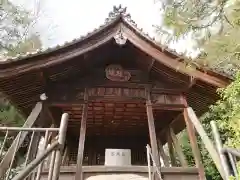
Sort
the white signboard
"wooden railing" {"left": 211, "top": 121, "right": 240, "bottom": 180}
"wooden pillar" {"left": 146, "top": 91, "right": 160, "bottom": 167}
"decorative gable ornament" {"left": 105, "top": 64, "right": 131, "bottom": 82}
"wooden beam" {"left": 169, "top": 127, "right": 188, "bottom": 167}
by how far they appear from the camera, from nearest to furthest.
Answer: "wooden railing" {"left": 211, "top": 121, "right": 240, "bottom": 180}, "wooden pillar" {"left": 146, "top": 91, "right": 160, "bottom": 167}, "decorative gable ornament" {"left": 105, "top": 64, "right": 131, "bottom": 82}, the white signboard, "wooden beam" {"left": 169, "top": 127, "right": 188, "bottom": 167}

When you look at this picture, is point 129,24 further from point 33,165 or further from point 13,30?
point 13,30

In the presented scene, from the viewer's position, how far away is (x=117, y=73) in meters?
7.10

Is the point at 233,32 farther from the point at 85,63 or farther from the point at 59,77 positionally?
the point at 59,77

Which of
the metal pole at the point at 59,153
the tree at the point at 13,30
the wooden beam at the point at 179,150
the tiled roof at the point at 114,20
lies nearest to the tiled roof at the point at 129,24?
the tiled roof at the point at 114,20

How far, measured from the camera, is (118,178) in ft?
18.9

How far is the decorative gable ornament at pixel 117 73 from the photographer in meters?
7.03

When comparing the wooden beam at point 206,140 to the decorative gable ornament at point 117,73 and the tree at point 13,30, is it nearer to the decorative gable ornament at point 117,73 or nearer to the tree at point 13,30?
the decorative gable ornament at point 117,73

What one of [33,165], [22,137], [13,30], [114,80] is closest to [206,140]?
[114,80]

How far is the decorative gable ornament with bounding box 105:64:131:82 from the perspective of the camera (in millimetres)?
7031

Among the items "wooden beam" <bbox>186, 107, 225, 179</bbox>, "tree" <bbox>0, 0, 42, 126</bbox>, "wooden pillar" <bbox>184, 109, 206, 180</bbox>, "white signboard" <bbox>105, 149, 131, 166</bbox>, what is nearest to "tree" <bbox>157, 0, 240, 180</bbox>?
"wooden beam" <bbox>186, 107, 225, 179</bbox>

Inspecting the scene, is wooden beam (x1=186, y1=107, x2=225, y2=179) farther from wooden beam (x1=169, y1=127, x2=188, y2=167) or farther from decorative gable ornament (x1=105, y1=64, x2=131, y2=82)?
decorative gable ornament (x1=105, y1=64, x2=131, y2=82)

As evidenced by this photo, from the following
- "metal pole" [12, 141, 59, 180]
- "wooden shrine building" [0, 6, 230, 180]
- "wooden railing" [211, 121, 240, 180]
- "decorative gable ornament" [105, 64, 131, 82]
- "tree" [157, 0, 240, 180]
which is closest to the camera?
"metal pole" [12, 141, 59, 180]

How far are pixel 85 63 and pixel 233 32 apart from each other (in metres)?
3.59

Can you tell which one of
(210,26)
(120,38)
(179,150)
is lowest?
(179,150)
